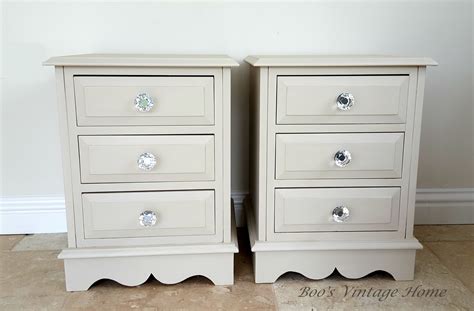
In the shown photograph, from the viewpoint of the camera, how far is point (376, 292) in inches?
45.4

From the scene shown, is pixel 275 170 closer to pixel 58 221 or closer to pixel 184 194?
pixel 184 194

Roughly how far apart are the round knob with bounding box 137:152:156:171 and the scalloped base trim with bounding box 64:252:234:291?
9.9 inches

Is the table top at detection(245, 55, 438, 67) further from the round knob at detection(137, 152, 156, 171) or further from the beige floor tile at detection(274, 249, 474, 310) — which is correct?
the beige floor tile at detection(274, 249, 474, 310)

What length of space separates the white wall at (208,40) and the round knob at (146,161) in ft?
1.67

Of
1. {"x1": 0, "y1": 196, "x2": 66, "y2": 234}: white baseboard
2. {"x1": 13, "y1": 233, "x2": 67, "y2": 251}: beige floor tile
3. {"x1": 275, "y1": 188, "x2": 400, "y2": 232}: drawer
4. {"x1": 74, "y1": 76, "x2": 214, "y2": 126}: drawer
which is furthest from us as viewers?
{"x1": 0, "y1": 196, "x2": 66, "y2": 234}: white baseboard

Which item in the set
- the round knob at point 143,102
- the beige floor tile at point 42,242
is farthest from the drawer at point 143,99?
the beige floor tile at point 42,242

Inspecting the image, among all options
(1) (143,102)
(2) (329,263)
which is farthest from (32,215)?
(2) (329,263)

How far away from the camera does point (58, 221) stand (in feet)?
5.04

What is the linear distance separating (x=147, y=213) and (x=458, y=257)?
980 millimetres

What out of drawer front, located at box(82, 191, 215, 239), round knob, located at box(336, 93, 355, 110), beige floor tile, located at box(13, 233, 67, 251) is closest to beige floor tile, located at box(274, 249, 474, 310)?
drawer front, located at box(82, 191, 215, 239)

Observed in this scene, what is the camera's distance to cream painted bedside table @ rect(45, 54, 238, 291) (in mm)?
1048

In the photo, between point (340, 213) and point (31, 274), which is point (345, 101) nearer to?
point (340, 213)

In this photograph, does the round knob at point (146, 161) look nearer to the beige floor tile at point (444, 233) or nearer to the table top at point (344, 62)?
the table top at point (344, 62)

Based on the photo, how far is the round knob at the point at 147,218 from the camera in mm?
1119
